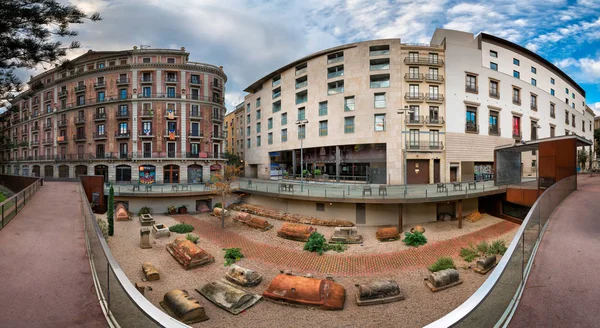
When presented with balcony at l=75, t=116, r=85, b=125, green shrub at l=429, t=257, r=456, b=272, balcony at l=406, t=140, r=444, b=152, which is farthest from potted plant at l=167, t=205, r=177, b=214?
balcony at l=75, t=116, r=85, b=125

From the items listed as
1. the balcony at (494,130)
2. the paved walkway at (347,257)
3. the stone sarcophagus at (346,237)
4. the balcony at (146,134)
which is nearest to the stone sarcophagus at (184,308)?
the paved walkway at (347,257)

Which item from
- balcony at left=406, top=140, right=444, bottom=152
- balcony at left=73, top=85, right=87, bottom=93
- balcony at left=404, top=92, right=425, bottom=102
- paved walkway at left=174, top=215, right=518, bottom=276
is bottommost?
paved walkway at left=174, top=215, right=518, bottom=276

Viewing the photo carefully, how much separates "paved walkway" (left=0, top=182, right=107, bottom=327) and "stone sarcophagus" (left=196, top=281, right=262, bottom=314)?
472 cm

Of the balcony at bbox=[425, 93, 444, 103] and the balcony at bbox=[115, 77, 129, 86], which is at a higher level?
the balcony at bbox=[115, 77, 129, 86]

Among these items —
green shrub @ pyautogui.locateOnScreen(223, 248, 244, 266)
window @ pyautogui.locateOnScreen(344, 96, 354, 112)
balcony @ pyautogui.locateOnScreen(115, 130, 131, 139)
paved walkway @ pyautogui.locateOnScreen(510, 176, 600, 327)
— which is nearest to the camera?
paved walkway @ pyautogui.locateOnScreen(510, 176, 600, 327)

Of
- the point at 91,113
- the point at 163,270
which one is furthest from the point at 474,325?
the point at 91,113

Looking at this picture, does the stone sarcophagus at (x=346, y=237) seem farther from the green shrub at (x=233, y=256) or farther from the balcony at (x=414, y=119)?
the balcony at (x=414, y=119)

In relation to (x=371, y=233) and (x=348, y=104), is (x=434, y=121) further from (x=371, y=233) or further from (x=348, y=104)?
(x=371, y=233)

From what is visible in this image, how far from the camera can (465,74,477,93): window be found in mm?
33931

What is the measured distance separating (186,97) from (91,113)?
1613 cm

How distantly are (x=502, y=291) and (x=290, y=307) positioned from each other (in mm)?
7645

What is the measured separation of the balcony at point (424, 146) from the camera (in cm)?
3181

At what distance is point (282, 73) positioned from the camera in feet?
142

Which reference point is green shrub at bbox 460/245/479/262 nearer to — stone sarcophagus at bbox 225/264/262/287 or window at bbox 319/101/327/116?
stone sarcophagus at bbox 225/264/262/287
